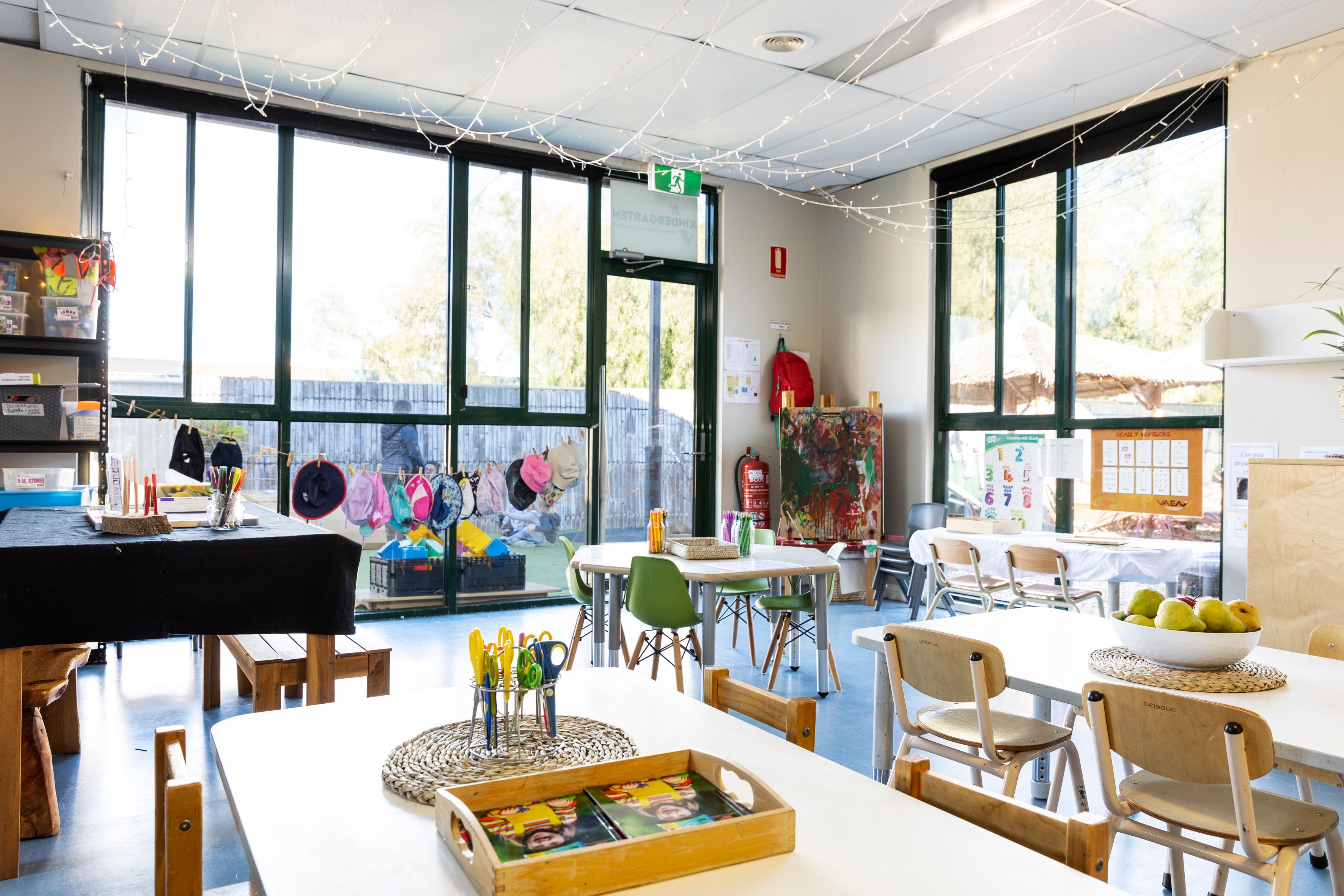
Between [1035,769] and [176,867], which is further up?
[176,867]

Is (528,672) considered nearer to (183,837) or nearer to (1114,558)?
(183,837)

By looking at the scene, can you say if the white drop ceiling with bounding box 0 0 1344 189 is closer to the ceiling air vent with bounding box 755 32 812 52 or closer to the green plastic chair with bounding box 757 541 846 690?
the ceiling air vent with bounding box 755 32 812 52

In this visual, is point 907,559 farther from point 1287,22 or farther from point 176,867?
point 176,867

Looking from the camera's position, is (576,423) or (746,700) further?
(576,423)

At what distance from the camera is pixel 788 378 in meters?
7.88

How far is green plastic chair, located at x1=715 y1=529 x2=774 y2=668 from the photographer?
5113mm

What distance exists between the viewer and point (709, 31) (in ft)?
16.4

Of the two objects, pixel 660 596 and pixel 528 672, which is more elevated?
pixel 528 672

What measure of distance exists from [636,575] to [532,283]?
11.3ft

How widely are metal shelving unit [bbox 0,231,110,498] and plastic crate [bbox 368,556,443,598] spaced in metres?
1.90

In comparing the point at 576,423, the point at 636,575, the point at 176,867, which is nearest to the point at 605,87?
the point at 576,423

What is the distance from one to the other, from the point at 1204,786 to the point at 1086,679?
404mm

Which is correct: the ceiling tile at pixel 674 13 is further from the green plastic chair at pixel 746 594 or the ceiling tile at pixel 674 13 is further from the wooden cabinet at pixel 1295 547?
the wooden cabinet at pixel 1295 547

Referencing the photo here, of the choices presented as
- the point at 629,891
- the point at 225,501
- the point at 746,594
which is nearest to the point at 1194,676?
the point at 629,891
